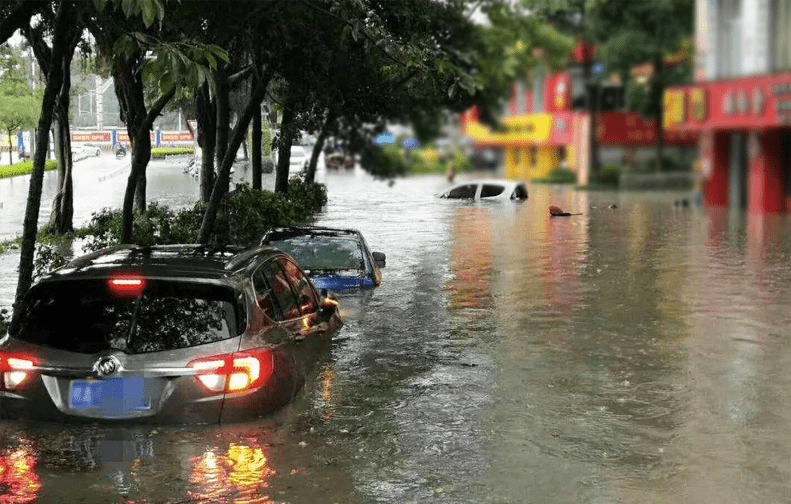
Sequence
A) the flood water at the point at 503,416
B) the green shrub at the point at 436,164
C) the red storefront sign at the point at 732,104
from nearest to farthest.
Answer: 1. the flood water at the point at 503,416
2. the green shrub at the point at 436,164
3. the red storefront sign at the point at 732,104

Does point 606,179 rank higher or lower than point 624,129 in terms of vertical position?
lower

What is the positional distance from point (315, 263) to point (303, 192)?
834 inches

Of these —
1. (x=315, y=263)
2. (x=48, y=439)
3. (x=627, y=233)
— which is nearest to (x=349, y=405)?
(x=48, y=439)

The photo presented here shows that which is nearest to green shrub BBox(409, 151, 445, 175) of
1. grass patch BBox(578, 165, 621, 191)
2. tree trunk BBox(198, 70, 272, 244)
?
grass patch BBox(578, 165, 621, 191)

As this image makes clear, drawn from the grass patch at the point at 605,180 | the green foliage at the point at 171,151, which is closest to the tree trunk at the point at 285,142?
the grass patch at the point at 605,180

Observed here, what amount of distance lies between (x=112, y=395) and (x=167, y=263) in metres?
0.99

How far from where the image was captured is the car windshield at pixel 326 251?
1569cm

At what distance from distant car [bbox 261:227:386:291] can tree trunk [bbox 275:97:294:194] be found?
22.5ft

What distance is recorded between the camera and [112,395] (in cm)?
737

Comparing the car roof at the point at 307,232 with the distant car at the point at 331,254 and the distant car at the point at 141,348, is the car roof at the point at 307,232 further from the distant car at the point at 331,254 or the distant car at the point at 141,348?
the distant car at the point at 141,348

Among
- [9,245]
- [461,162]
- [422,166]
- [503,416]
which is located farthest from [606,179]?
[503,416]

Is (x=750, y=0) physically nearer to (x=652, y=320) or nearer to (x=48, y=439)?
(x=652, y=320)

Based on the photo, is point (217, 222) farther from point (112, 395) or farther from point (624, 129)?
point (112, 395)

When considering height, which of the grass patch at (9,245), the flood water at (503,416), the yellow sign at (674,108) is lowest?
the flood water at (503,416)
